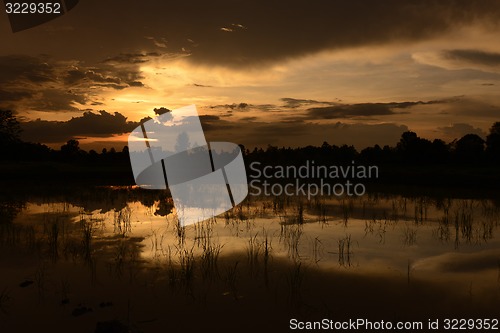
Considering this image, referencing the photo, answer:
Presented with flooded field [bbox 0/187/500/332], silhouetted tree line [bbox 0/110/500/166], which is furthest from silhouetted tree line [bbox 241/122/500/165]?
flooded field [bbox 0/187/500/332]

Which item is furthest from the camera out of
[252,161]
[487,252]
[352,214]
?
[252,161]

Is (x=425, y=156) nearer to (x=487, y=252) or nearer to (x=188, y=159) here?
(x=188, y=159)

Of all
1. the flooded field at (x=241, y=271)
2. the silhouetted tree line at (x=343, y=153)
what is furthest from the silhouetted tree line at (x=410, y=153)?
the flooded field at (x=241, y=271)

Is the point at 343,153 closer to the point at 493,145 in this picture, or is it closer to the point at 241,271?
the point at 493,145

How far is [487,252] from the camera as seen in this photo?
8633mm

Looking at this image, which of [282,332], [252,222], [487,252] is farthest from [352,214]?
[282,332]

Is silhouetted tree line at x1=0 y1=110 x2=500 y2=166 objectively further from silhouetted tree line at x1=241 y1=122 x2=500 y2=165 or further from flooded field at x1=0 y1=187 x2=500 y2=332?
flooded field at x1=0 y1=187 x2=500 y2=332

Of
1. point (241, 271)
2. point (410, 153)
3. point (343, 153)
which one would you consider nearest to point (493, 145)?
point (410, 153)

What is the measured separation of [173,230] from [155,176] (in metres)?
25.1

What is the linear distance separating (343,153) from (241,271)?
41007 mm

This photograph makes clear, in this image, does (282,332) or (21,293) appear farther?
(21,293)

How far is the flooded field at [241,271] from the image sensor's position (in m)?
5.44

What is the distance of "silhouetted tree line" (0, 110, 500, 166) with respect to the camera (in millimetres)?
38688

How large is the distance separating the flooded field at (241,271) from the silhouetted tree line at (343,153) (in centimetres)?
2823
